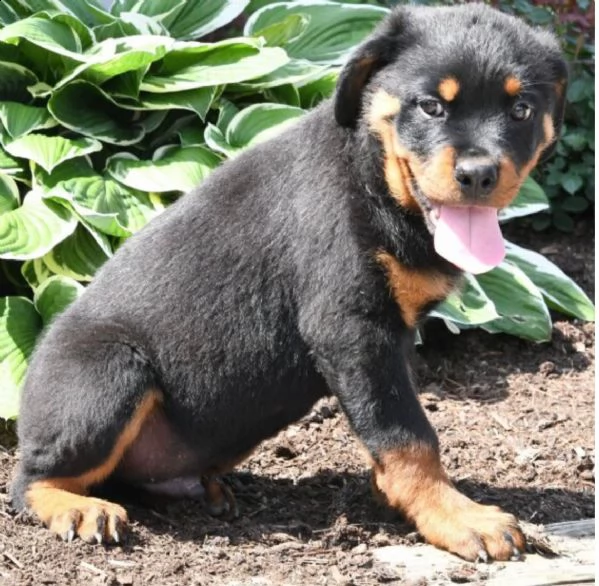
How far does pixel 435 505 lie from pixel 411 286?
77cm

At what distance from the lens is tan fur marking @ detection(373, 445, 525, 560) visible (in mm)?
4285

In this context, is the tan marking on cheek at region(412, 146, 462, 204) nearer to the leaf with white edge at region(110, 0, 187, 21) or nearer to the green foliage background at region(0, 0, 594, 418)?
the green foliage background at region(0, 0, 594, 418)

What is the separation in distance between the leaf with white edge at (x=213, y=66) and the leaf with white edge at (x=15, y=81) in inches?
24.4

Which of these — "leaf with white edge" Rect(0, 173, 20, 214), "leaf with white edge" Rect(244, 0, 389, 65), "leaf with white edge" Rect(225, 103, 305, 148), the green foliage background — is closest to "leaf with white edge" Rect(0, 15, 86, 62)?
the green foliage background

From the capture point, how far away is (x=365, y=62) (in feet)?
14.3

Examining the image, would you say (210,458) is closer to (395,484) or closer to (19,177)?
(395,484)

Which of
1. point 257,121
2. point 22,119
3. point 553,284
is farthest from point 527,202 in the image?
point 22,119

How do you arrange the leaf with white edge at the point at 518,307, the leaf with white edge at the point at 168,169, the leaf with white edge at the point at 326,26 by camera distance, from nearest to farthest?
the leaf with white edge at the point at 168,169
the leaf with white edge at the point at 518,307
the leaf with white edge at the point at 326,26

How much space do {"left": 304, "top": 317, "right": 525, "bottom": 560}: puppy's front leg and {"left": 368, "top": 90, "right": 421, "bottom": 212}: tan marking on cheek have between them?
457 millimetres

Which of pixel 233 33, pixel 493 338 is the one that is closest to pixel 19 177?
pixel 233 33

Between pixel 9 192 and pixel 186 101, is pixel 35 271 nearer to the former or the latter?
pixel 9 192

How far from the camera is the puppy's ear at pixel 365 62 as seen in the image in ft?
14.2

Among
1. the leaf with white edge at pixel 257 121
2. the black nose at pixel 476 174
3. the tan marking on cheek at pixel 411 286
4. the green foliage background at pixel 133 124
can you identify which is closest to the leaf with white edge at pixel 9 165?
the green foliage background at pixel 133 124

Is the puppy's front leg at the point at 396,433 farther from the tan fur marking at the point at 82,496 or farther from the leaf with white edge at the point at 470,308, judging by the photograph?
the leaf with white edge at the point at 470,308
